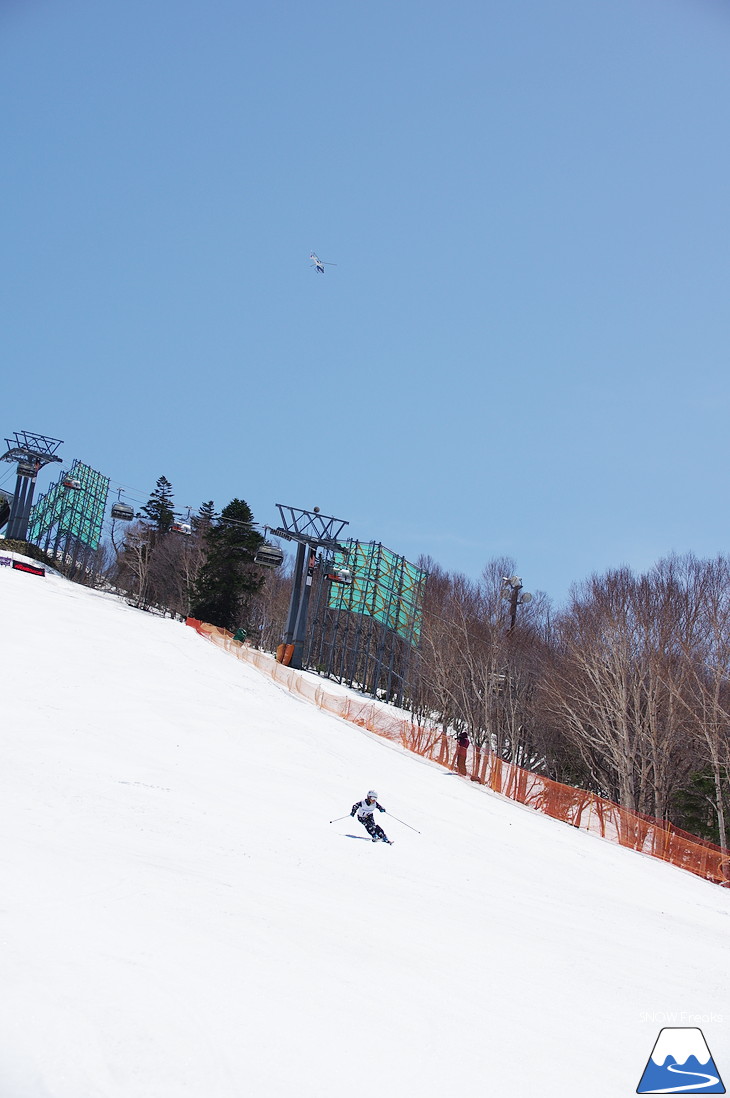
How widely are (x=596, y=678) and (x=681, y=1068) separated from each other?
29240 millimetres

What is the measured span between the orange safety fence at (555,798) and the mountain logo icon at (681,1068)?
1556cm

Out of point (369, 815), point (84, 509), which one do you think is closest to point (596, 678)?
point (369, 815)

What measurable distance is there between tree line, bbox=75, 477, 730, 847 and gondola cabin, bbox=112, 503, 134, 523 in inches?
152

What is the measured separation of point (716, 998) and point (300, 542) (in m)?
34.5

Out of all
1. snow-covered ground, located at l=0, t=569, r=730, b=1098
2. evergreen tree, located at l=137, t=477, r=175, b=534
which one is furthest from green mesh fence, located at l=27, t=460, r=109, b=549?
snow-covered ground, located at l=0, t=569, r=730, b=1098

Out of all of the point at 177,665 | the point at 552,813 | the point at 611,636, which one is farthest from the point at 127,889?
the point at 611,636

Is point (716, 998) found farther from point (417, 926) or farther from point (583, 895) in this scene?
point (583, 895)

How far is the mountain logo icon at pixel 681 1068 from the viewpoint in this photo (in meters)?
8.19

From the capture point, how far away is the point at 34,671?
2378 cm

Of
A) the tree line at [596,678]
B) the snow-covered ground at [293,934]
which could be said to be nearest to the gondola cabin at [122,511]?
the tree line at [596,678]

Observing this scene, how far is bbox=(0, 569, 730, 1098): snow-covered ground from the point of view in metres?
7.04

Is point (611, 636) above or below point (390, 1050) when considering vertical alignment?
above

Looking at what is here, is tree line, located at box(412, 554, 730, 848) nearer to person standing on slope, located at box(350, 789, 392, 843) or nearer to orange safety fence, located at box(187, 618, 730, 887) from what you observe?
orange safety fence, located at box(187, 618, 730, 887)

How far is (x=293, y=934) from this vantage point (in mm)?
9961
